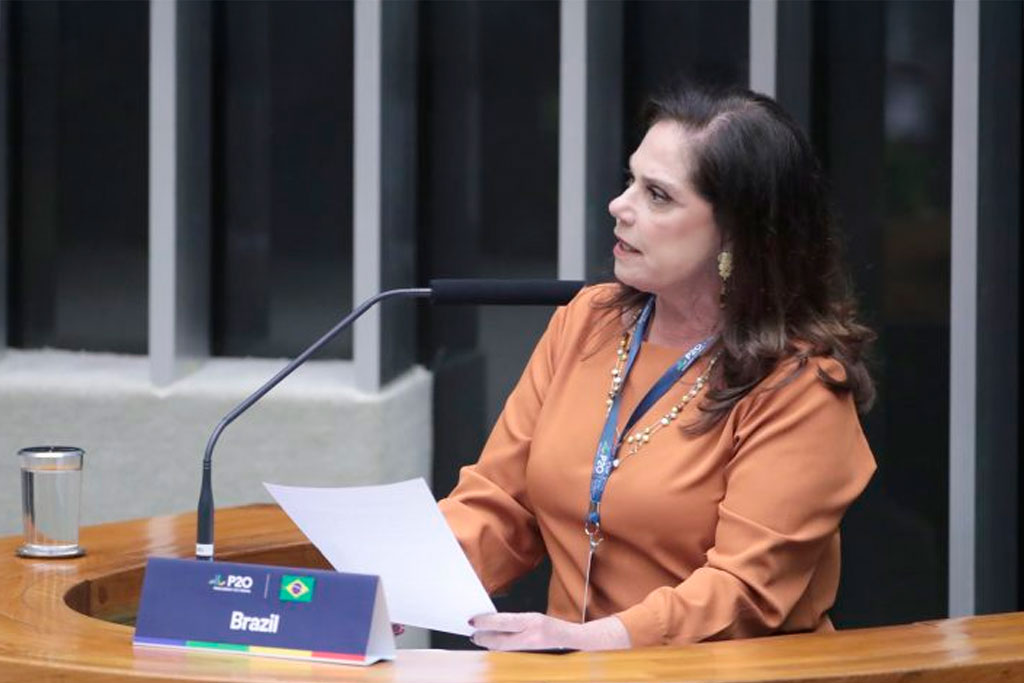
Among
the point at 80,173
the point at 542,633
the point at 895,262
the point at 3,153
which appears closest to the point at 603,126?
the point at 895,262

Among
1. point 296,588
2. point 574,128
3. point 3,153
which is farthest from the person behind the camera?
point 3,153

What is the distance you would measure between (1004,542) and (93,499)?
7.42 feet

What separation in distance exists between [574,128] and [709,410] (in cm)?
186

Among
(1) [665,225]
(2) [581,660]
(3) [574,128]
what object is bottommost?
(2) [581,660]

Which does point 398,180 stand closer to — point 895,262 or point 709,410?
point 895,262

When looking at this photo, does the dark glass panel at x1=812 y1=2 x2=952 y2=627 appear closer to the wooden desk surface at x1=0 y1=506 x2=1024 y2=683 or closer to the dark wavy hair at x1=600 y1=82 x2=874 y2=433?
the dark wavy hair at x1=600 y1=82 x2=874 y2=433

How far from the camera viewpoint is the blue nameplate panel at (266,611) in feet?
6.45

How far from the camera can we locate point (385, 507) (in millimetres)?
2270

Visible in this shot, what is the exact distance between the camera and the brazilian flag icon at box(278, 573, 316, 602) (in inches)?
77.9

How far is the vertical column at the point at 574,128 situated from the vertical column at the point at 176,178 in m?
0.98

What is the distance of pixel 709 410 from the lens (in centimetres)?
242

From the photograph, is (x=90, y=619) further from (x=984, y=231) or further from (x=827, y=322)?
(x=984, y=231)

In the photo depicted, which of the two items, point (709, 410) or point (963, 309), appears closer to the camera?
point (709, 410)

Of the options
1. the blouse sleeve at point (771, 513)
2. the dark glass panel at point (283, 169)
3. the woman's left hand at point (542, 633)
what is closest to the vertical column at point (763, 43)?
the dark glass panel at point (283, 169)
